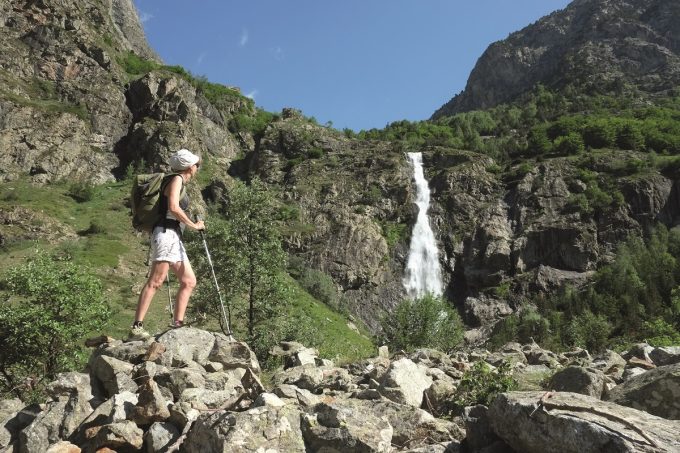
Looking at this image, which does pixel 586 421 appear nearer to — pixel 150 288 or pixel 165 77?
pixel 150 288

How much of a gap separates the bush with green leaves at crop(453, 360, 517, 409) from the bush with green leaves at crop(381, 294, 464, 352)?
97.4ft

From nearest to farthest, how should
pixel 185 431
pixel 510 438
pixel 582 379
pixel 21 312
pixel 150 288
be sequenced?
pixel 510 438 → pixel 185 431 → pixel 582 379 → pixel 150 288 → pixel 21 312

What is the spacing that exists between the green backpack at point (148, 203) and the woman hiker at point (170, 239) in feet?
0.21

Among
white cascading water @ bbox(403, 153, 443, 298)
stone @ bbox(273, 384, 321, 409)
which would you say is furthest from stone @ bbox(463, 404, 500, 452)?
white cascading water @ bbox(403, 153, 443, 298)

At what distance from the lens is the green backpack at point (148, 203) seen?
7469 millimetres

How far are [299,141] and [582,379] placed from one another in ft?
321

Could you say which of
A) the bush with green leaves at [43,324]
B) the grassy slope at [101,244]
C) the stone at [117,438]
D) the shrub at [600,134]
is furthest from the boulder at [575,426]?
the shrub at [600,134]

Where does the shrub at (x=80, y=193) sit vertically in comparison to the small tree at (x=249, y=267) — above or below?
above

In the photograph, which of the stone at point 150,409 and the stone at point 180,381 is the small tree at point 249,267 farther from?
the stone at point 150,409

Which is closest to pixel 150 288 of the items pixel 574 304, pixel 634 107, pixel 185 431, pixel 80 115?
pixel 185 431

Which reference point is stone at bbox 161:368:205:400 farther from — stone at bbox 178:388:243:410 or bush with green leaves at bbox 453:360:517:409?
bush with green leaves at bbox 453:360:517:409

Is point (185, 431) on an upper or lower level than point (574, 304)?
lower

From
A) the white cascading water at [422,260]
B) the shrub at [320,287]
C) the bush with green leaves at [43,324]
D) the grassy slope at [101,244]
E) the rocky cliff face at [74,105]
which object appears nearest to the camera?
the bush with green leaves at [43,324]

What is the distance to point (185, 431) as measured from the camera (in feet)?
15.7
